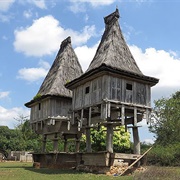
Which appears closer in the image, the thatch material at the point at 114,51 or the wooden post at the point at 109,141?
the wooden post at the point at 109,141

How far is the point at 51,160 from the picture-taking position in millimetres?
23625

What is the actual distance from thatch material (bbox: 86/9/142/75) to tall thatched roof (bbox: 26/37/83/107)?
487 centimetres

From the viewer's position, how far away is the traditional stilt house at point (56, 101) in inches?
944

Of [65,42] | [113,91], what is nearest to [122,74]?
[113,91]

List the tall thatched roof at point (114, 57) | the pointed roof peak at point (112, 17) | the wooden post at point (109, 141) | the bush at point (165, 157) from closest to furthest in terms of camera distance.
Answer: the wooden post at point (109, 141) → the tall thatched roof at point (114, 57) → the pointed roof peak at point (112, 17) → the bush at point (165, 157)

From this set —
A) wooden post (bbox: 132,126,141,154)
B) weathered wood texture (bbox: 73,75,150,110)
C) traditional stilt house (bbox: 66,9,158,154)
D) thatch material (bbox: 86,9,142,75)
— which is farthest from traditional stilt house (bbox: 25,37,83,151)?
wooden post (bbox: 132,126,141,154)

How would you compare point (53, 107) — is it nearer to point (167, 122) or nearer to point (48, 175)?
point (48, 175)

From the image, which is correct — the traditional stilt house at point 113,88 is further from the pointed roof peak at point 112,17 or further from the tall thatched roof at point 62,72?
the tall thatched roof at point 62,72

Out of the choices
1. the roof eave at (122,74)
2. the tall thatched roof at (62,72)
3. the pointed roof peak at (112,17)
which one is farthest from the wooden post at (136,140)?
the pointed roof peak at (112,17)

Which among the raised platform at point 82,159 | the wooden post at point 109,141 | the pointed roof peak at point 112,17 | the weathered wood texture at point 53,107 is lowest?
the raised platform at point 82,159

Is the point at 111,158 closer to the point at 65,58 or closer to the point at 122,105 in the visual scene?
the point at 122,105

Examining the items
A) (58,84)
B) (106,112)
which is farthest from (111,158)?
(58,84)

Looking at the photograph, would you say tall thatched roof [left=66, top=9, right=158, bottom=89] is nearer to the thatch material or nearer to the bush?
the thatch material

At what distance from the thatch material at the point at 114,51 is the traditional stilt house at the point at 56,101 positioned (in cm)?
508
